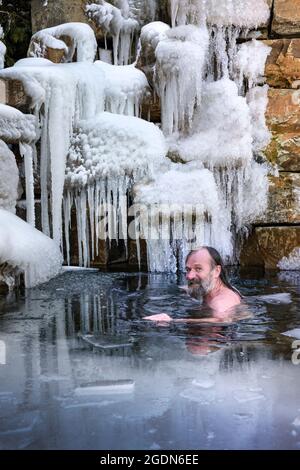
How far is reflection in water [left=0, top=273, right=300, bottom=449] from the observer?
7.14ft

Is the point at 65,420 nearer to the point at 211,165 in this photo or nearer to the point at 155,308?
the point at 155,308

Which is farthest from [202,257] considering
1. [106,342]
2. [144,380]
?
[144,380]

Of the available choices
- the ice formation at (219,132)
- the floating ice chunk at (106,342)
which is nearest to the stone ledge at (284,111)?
the ice formation at (219,132)

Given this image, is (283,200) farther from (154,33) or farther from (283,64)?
(154,33)

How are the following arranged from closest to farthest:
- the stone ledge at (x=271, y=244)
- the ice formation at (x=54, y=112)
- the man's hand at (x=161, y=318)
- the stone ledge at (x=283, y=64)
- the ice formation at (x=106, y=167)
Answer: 1. the man's hand at (x=161, y=318)
2. the ice formation at (x=54, y=112)
3. the ice formation at (x=106, y=167)
4. the stone ledge at (x=271, y=244)
5. the stone ledge at (x=283, y=64)

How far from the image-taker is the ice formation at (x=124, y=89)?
7551mm

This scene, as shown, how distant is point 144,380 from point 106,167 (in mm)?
4444

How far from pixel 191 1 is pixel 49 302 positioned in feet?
15.3

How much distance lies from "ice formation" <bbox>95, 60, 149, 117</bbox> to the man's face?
384cm

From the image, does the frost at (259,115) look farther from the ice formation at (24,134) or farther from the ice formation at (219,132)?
the ice formation at (24,134)

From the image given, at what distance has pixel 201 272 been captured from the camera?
4.32 m

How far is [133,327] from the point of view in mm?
4027

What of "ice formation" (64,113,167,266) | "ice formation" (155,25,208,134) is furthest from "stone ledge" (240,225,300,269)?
"ice formation" (155,25,208,134)

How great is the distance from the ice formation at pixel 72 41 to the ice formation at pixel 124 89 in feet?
0.94
